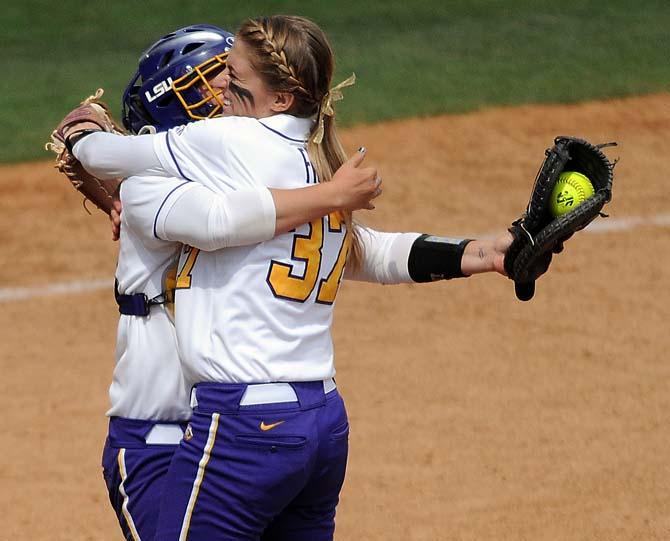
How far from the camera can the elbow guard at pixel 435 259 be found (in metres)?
3.42

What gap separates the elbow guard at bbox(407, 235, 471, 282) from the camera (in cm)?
342

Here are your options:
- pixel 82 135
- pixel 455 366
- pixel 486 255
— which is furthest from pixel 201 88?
pixel 455 366

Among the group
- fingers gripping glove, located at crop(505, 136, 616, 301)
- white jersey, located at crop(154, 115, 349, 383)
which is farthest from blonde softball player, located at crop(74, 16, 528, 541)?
fingers gripping glove, located at crop(505, 136, 616, 301)

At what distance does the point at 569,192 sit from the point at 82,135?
1.27 meters

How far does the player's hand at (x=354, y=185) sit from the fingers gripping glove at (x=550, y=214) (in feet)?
1.36

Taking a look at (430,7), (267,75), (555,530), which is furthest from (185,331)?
(430,7)

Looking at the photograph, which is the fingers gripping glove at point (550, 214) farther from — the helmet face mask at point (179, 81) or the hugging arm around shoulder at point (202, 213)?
the helmet face mask at point (179, 81)

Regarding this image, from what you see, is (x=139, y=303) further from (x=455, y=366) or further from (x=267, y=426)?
(x=455, y=366)

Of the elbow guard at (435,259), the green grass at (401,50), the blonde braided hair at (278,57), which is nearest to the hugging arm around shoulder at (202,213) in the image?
the blonde braided hair at (278,57)

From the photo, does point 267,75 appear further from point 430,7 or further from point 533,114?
point 430,7

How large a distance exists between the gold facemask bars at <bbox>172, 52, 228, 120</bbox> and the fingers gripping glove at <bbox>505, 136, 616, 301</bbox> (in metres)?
0.89

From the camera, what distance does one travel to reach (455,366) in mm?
6340

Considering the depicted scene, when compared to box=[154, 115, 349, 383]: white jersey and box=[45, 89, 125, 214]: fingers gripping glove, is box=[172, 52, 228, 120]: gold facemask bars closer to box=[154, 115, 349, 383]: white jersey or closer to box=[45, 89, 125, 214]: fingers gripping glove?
box=[45, 89, 125, 214]: fingers gripping glove

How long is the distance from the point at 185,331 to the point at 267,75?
64cm
